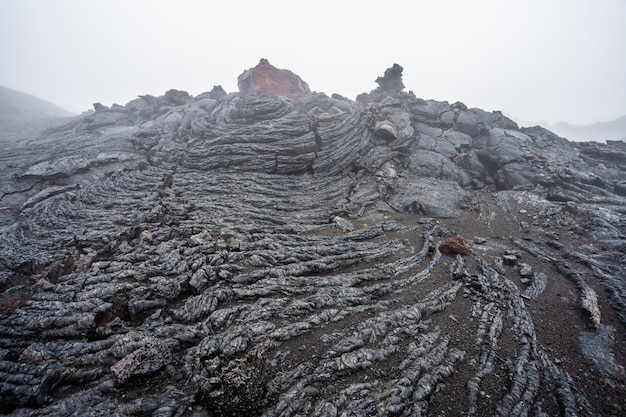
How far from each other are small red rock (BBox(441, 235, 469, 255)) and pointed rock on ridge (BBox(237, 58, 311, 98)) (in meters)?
48.7

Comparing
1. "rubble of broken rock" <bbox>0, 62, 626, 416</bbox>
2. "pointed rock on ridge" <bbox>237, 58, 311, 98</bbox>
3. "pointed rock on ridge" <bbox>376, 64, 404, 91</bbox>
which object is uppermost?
"pointed rock on ridge" <bbox>376, 64, 404, 91</bbox>

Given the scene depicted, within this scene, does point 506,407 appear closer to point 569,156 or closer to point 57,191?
point 57,191

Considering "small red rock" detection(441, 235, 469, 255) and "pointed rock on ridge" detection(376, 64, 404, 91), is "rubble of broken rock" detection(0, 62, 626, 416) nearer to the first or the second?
"small red rock" detection(441, 235, 469, 255)

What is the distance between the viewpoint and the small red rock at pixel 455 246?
17844 millimetres

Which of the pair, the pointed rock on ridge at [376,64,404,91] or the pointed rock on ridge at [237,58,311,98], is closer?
the pointed rock on ridge at [237,58,311,98]

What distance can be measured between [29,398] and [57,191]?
73.5 feet

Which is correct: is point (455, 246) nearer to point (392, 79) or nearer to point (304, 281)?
point (304, 281)

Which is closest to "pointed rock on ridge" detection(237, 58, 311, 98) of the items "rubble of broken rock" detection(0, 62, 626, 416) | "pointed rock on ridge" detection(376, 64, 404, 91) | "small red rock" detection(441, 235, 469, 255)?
"pointed rock on ridge" detection(376, 64, 404, 91)

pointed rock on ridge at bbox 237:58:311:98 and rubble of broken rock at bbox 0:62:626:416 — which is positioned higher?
pointed rock on ridge at bbox 237:58:311:98

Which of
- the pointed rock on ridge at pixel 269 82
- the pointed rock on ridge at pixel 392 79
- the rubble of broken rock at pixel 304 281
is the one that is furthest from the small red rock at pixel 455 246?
the pointed rock on ridge at pixel 392 79

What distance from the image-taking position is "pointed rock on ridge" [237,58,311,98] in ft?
176

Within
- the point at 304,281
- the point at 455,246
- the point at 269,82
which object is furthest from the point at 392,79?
the point at 304,281

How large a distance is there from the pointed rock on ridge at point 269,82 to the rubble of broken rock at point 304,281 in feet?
86.1

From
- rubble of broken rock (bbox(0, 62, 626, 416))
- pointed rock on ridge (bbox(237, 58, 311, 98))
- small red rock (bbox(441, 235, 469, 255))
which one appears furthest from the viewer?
pointed rock on ridge (bbox(237, 58, 311, 98))
